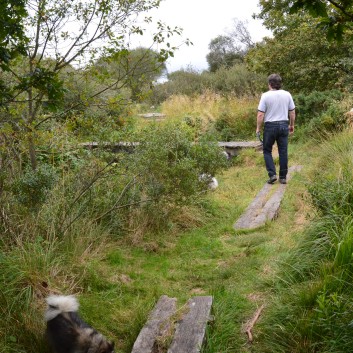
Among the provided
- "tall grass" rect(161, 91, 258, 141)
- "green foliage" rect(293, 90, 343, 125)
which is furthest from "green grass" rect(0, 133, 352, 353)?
"tall grass" rect(161, 91, 258, 141)

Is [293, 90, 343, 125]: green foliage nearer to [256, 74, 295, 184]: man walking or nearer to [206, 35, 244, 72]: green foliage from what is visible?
[256, 74, 295, 184]: man walking

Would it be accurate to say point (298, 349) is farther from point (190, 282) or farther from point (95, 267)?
point (95, 267)

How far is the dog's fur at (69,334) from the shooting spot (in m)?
3.10

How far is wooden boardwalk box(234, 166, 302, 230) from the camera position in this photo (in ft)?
20.7

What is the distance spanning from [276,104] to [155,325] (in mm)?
5350

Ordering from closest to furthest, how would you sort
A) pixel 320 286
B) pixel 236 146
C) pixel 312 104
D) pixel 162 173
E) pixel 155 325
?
1. pixel 320 286
2. pixel 155 325
3. pixel 162 173
4. pixel 236 146
5. pixel 312 104

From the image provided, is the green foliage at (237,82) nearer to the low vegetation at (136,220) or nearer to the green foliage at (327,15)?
the low vegetation at (136,220)

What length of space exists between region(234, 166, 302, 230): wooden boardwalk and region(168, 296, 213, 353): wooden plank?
8.55 feet

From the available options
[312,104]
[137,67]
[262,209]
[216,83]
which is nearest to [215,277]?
[262,209]

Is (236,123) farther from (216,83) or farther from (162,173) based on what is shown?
(162,173)

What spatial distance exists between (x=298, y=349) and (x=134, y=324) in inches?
51.2

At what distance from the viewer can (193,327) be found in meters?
3.41

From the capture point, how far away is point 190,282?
473cm

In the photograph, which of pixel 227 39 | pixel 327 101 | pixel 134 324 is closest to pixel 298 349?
pixel 134 324
